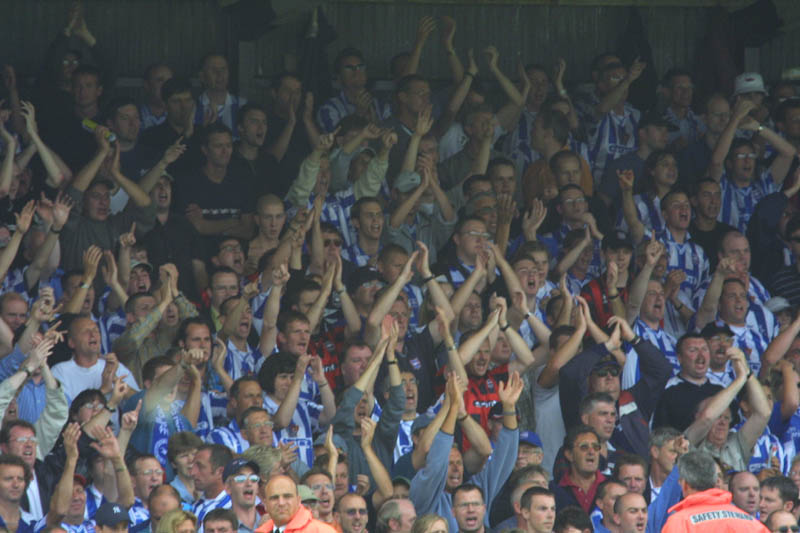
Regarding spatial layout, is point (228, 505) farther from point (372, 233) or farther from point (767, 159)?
point (767, 159)

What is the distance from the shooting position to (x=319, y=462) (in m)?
11.2

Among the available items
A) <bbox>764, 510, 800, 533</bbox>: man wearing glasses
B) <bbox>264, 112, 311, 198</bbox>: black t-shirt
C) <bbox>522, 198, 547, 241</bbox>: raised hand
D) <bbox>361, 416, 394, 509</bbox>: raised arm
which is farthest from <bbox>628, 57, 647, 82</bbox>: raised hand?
<bbox>361, 416, 394, 509</bbox>: raised arm

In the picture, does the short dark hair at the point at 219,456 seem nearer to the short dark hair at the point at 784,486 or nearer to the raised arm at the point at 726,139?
the short dark hair at the point at 784,486

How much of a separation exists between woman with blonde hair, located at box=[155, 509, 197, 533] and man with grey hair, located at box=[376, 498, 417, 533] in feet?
4.39

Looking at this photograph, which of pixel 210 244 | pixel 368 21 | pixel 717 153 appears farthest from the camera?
pixel 368 21

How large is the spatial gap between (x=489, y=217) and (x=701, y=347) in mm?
2123

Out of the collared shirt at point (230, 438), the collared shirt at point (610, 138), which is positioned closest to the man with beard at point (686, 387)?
the collared shirt at point (610, 138)

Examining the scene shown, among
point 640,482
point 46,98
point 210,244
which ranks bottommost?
point 640,482

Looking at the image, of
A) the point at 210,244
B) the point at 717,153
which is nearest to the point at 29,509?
the point at 210,244

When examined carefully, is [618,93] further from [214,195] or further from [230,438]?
[230,438]

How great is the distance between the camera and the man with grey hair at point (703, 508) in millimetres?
9664

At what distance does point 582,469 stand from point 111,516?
3.23 m

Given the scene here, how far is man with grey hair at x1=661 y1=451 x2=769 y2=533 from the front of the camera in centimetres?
966

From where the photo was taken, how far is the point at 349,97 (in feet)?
51.5
